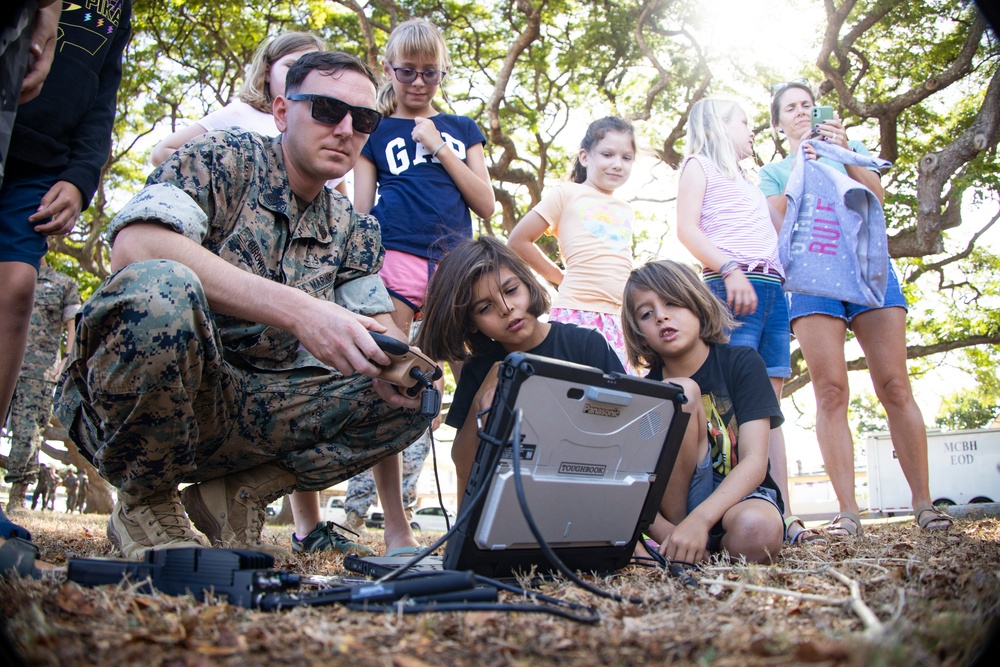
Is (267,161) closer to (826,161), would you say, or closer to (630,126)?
(630,126)

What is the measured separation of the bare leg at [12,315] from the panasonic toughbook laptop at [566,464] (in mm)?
1721

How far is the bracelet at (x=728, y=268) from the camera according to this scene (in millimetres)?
3326

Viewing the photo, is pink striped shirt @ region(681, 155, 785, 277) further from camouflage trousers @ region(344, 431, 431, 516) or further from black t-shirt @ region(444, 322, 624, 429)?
camouflage trousers @ region(344, 431, 431, 516)

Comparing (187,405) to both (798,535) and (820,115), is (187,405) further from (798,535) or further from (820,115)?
(820,115)

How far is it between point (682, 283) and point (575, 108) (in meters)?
9.31

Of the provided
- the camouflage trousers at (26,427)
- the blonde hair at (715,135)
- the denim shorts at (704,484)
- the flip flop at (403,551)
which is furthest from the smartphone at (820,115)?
the camouflage trousers at (26,427)

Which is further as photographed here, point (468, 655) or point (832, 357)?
point (832, 357)

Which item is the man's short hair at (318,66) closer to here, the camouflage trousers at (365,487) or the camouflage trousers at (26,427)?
the camouflage trousers at (365,487)

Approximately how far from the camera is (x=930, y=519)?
336 centimetres

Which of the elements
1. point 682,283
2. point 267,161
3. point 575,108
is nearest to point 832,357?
point 682,283

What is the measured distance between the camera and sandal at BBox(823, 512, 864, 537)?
124 inches

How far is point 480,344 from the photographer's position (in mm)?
2836

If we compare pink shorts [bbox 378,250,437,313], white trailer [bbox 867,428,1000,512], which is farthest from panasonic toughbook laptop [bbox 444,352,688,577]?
white trailer [bbox 867,428,1000,512]

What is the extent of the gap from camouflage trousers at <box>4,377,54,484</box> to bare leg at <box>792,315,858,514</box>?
5468 mm
